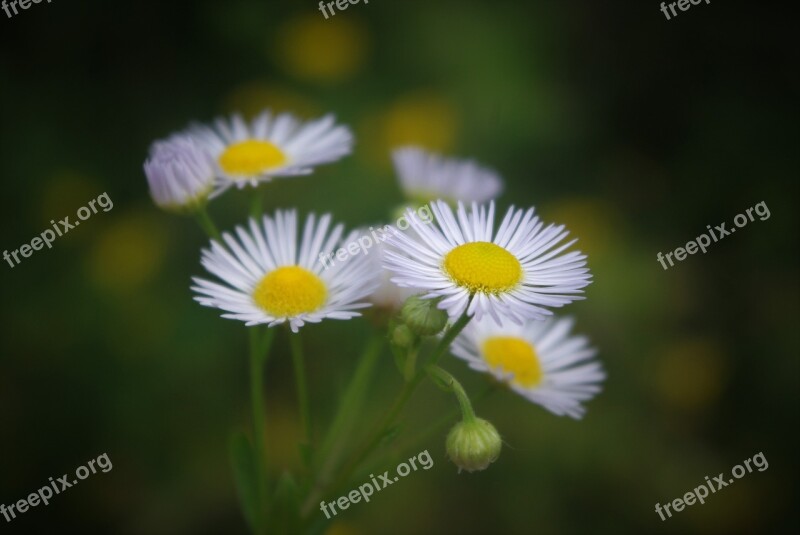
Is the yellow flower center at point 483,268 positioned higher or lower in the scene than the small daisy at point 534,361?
higher

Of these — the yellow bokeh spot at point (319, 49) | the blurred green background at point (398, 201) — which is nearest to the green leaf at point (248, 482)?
the blurred green background at point (398, 201)

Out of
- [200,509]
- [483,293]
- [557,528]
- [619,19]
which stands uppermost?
[619,19]

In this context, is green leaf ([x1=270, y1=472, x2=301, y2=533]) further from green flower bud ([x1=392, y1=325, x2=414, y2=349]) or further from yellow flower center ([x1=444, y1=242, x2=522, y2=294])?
yellow flower center ([x1=444, y1=242, x2=522, y2=294])

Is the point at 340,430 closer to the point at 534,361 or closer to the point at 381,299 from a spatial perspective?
the point at 381,299

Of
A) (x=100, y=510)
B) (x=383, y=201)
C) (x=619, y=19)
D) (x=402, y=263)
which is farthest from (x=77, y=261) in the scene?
(x=619, y=19)

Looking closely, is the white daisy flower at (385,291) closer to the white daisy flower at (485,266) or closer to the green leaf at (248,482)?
the white daisy flower at (485,266)

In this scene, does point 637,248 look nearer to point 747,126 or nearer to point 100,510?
point 747,126

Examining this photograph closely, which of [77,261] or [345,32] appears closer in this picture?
[77,261]
